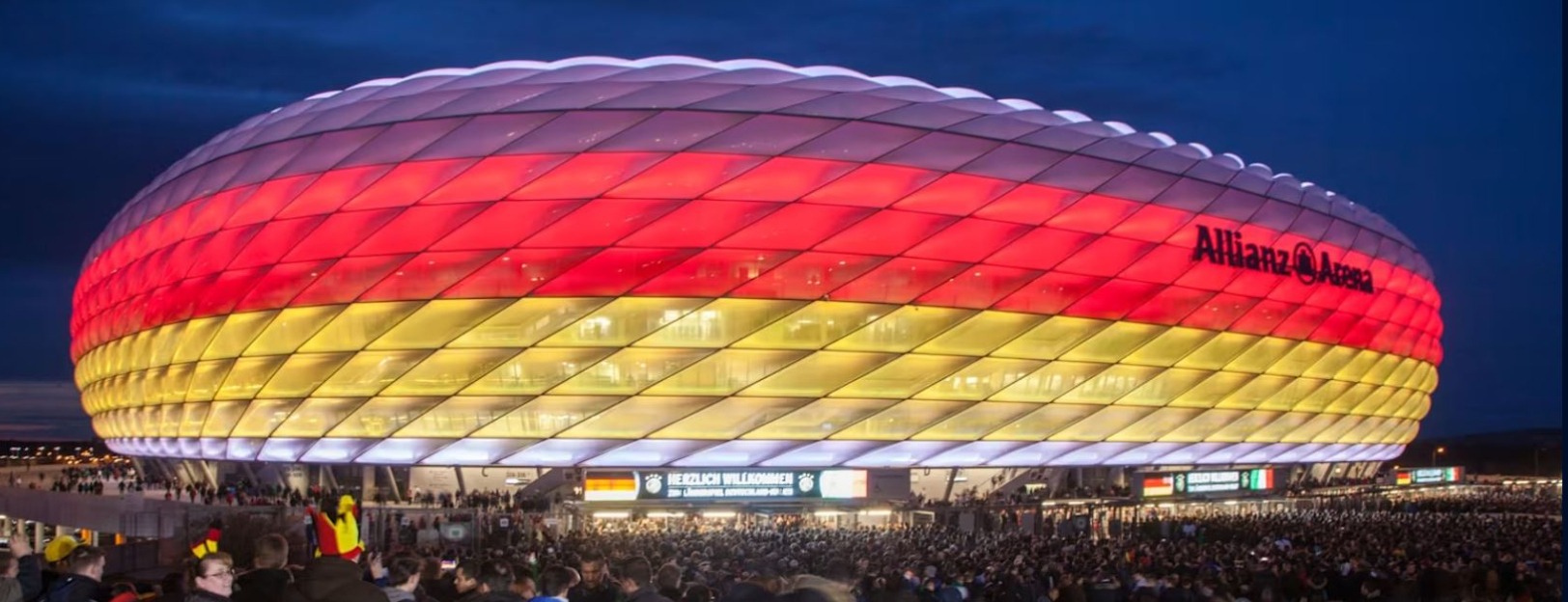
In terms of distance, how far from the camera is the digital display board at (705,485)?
39656 mm

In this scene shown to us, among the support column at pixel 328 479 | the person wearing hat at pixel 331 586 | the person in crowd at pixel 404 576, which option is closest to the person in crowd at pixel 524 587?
the person in crowd at pixel 404 576

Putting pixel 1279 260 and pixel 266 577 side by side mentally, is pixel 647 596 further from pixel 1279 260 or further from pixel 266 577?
pixel 1279 260

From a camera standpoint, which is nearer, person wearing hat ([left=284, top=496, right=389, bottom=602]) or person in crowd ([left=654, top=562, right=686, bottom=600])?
person wearing hat ([left=284, top=496, right=389, bottom=602])

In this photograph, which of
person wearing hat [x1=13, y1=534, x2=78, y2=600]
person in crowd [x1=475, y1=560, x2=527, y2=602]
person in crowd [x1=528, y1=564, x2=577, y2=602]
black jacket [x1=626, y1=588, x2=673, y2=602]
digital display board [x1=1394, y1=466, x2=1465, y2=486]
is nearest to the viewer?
black jacket [x1=626, y1=588, x2=673, y2=602]

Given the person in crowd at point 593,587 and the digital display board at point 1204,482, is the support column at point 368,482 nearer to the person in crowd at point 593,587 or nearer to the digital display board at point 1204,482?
the digital display board at point 1204,482

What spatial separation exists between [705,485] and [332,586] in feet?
107

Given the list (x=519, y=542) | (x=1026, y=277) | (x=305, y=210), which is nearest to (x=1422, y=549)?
(x=1026, y=277)

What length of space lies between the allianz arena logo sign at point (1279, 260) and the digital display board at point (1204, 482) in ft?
26.0

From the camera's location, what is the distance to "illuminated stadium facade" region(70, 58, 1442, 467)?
4034 cm

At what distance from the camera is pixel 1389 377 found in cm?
6056

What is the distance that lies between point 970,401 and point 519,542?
52.0ft

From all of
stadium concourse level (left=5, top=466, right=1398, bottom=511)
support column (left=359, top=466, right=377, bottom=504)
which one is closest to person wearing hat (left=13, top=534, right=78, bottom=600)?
stadium concourse level (left=5, top=466, right=1398, bottom=511)

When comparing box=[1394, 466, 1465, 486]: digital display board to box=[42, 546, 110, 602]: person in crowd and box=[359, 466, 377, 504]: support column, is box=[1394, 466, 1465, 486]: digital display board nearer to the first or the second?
box=[359, 466, 377, 504]: support column

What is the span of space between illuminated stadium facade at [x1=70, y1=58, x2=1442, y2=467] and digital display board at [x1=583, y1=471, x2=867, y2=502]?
2.09m
